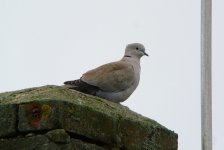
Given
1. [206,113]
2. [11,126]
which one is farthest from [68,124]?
[206,113]

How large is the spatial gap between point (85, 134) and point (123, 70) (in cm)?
363

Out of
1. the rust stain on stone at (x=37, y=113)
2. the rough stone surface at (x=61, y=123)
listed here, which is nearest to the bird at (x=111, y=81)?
the rough stone surface at (x=61, y=123)

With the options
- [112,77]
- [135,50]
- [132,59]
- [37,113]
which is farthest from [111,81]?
[37,113]

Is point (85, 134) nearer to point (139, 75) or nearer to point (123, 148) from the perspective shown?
point (123, 148)

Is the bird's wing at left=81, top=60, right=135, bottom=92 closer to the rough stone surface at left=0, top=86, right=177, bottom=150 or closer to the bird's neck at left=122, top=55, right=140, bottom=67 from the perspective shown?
the bird's neck at left=122, top=55, right=140, bottom=67

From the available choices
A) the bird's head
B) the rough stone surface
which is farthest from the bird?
the rough stone surface

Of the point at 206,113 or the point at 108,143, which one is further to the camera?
the point at 206,113

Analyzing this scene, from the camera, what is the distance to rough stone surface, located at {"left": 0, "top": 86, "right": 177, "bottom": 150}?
3.21m

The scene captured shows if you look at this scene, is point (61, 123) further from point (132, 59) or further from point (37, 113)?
point (132, 59)

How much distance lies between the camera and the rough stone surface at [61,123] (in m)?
3.21

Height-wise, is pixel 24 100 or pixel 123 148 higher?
pixel 24 100

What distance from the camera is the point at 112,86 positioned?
650 centimetres

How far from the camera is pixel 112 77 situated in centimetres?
659

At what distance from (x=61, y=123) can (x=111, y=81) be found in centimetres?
336
